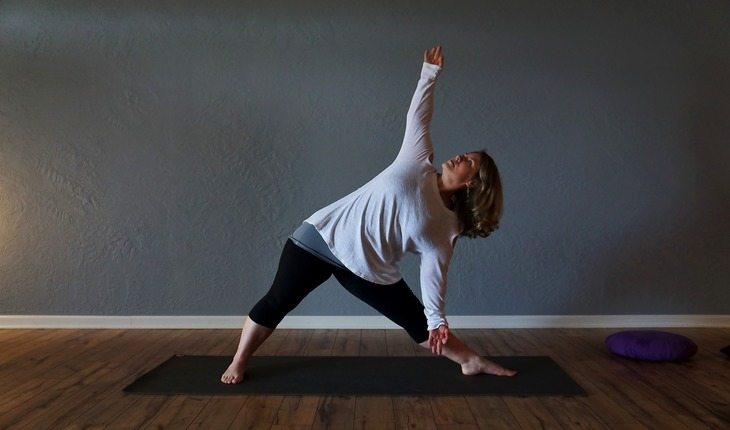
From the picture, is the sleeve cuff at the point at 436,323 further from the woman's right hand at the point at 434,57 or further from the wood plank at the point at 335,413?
the woman's right hand at the point at 434,57

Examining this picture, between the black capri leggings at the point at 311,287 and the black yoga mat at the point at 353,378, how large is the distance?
0.76 ft

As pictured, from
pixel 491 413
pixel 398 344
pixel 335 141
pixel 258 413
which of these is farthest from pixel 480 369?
pixel 335 141

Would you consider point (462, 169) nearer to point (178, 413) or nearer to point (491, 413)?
point (491, 413)

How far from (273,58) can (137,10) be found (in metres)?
0.87

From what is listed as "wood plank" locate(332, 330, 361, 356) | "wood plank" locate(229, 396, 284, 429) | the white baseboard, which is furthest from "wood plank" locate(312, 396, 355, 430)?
the white baseboard

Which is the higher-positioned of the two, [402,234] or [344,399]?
[402,234]

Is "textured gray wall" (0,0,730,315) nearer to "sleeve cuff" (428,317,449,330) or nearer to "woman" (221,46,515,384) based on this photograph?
"woman" (221,46,515,384)

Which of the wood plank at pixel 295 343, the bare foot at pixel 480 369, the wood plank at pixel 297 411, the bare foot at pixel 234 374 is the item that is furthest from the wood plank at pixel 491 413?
the wood plank at pixel 295 343

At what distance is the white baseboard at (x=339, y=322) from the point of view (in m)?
3.28

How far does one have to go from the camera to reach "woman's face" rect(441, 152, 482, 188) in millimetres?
1996

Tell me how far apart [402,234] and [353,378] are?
0.67 meters

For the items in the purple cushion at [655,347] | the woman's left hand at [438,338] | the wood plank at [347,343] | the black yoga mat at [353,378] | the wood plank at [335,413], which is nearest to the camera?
the wood plank at [335,413]

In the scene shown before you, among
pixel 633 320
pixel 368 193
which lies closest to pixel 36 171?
pixel 368 193

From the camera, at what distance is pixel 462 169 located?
200cm
